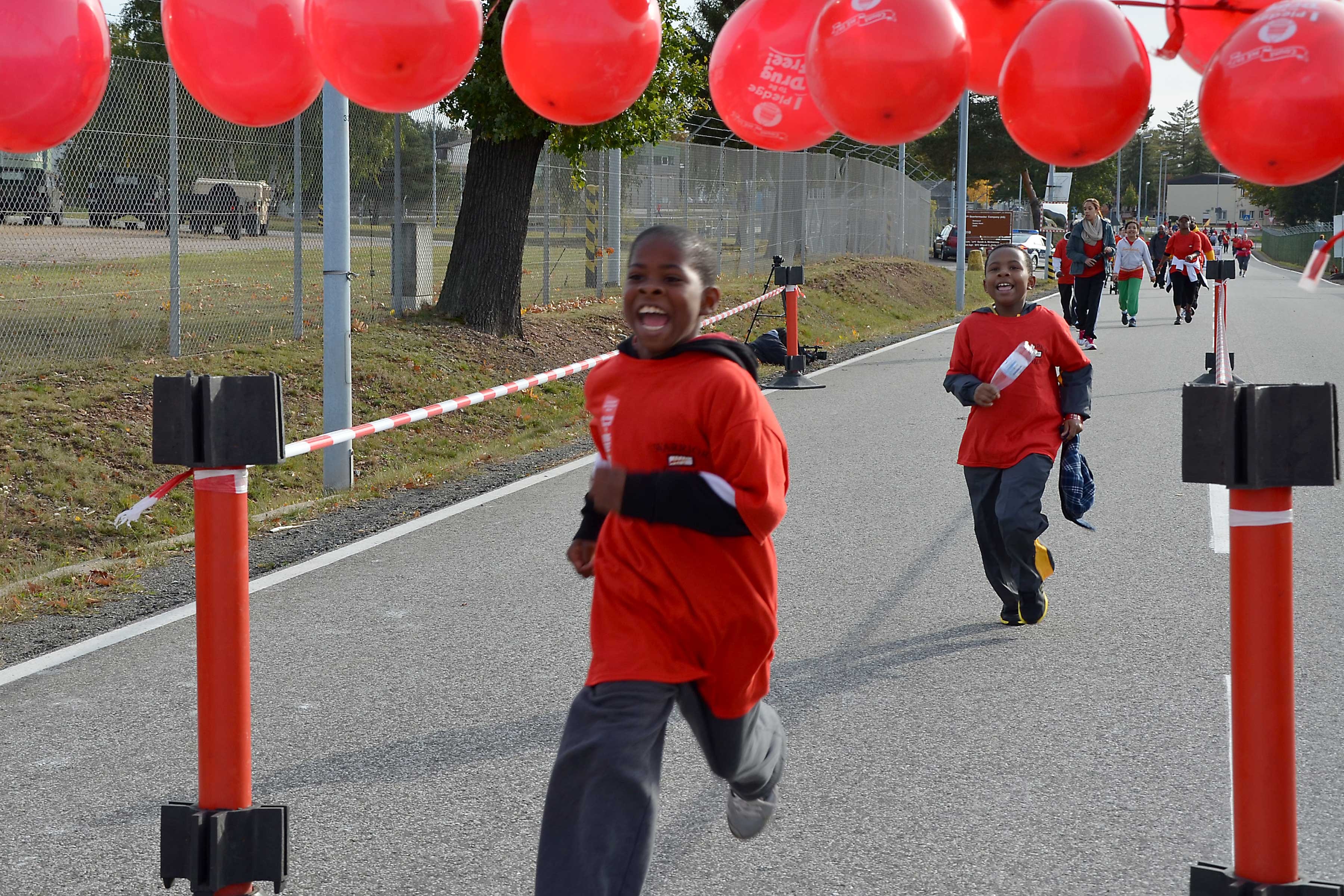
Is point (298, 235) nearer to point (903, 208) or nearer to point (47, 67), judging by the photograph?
point (47, 67)

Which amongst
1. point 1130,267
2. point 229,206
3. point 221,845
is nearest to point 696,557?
point 221,845

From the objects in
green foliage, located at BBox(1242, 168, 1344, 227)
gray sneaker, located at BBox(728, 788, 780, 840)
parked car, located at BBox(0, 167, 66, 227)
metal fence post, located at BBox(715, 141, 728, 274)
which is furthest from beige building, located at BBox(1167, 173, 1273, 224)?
gray sneaker, located at BBox(728, 788, 780, 840)

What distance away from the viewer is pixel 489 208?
15.6 metres

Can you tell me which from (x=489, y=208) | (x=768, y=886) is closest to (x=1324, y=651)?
(x=768, y=886)

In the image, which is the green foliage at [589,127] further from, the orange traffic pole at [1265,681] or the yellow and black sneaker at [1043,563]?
the orange traffic pole at [1265,681]

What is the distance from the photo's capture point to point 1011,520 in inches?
240

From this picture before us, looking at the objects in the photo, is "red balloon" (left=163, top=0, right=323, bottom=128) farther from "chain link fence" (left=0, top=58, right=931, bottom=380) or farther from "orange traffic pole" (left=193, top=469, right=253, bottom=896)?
"chain link fence" (left=0, top=58, right=931, bottom=380)

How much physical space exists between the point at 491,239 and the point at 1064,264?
8725mm

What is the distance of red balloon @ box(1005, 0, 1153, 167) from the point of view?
3510 mm

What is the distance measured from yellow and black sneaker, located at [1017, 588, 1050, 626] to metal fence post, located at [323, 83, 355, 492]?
5090mm

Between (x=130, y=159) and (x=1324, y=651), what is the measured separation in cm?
943

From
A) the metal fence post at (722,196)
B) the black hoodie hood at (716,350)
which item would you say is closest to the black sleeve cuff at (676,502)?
the black hoodie hood at (716,350)

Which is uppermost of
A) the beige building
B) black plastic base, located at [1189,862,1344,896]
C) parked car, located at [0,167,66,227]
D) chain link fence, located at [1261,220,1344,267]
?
the beige building

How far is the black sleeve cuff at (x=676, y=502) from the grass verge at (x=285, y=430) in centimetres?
454
